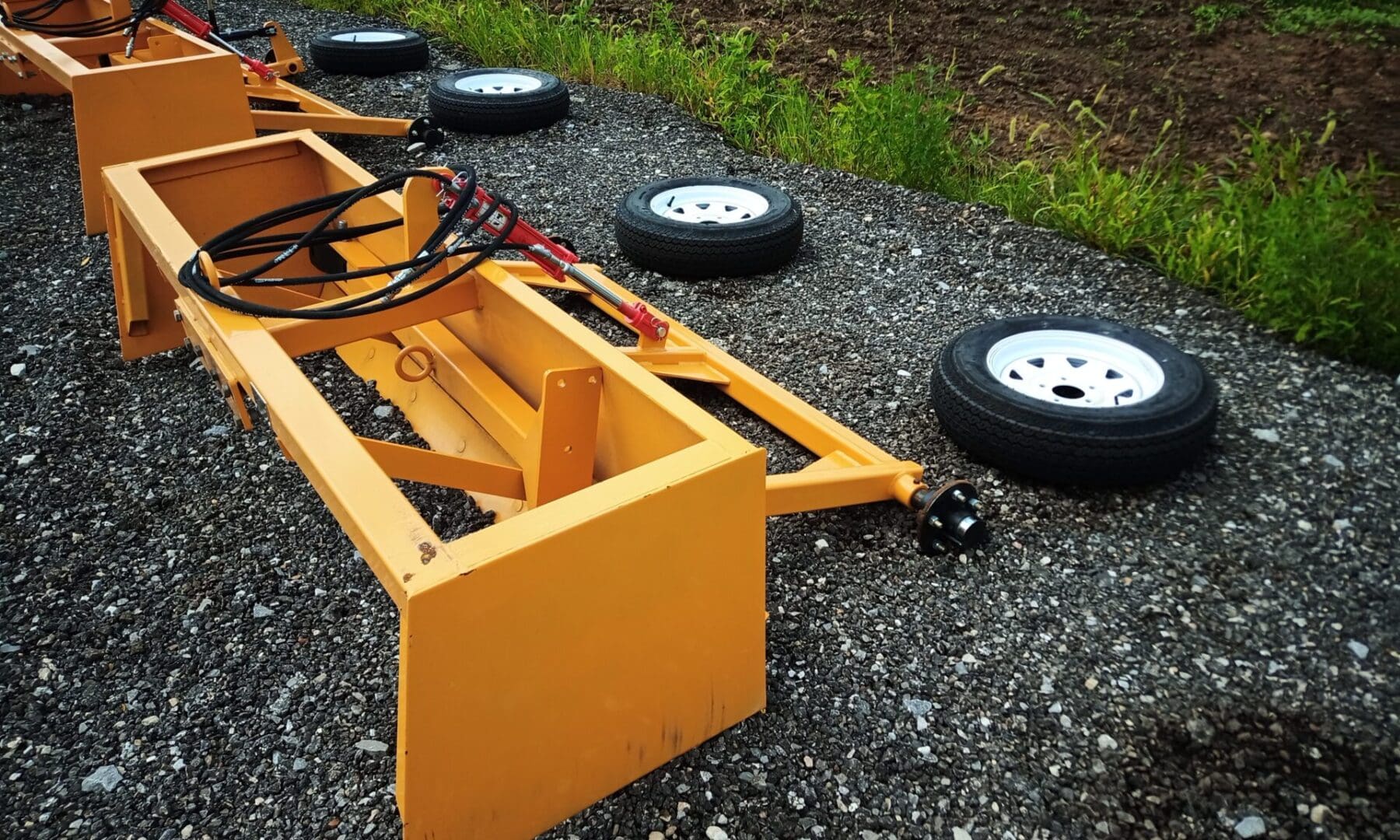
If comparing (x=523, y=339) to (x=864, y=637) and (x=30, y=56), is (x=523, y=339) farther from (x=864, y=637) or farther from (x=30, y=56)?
(x=30, y=56)

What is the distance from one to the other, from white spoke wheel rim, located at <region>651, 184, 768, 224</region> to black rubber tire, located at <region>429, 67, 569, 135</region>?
188 centimetres

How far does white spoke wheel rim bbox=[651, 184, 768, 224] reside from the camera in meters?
4.34

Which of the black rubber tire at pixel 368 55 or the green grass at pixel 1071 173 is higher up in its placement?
the green grass at pixel 1071 173

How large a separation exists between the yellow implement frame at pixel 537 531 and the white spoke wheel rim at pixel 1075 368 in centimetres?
57

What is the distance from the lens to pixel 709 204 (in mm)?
4426

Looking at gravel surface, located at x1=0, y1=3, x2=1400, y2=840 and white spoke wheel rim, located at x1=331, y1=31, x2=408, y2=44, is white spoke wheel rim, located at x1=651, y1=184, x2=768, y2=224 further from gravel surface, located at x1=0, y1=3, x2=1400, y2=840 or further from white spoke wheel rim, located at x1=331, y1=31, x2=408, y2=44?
white spoke wheel rim, located at x1=331, y1=31, x2=408, y2=44

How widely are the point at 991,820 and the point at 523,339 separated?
5.16ft

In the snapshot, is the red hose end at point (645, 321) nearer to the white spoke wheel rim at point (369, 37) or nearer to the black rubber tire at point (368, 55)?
the black rubber tire at point (368, 55)

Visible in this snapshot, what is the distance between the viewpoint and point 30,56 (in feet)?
16.3

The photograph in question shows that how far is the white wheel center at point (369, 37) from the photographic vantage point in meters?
7.38

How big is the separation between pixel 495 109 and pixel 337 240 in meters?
3.41

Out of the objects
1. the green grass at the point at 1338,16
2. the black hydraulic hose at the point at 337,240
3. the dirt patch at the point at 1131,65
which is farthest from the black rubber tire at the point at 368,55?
the green grass at the point at 1338,16

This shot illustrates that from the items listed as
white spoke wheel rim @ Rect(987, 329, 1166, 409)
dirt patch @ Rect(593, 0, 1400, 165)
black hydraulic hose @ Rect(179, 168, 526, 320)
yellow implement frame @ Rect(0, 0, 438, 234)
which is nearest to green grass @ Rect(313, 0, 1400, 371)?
dirt patch @ Rect(593, 0, 1400, 165)

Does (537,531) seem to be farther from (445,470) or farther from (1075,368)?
(1075,368)
